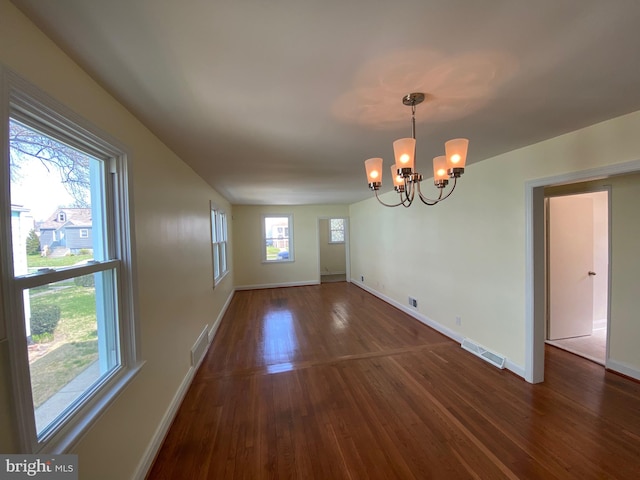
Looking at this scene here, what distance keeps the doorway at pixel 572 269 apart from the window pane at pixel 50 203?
14.9ft

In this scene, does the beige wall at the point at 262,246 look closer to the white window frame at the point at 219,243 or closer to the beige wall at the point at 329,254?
the white window frame at the point at 219,243

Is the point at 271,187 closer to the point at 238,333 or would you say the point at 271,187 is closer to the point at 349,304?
the point at 238,333

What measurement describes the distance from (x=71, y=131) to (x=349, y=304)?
4.87 m

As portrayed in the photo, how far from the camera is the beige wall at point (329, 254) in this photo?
28.8 feet

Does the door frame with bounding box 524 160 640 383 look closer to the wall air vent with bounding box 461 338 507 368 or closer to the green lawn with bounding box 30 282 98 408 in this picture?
the wall air vent with bounding box 461 338 507 368

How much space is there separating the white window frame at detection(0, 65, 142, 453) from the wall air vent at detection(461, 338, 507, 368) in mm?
3354

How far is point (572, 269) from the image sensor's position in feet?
11.1

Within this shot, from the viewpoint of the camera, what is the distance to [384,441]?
1843 millimetres

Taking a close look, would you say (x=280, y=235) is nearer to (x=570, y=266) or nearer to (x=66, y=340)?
(x=570, y=266)

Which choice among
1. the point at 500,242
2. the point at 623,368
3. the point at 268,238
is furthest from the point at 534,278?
the point at 268,238

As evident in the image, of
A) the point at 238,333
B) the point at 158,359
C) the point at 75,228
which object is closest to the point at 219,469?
the point at 158,359

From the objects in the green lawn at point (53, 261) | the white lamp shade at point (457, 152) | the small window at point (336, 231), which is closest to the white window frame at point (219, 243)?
the green lawn at point (53, 261)

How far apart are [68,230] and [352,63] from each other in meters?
1.53

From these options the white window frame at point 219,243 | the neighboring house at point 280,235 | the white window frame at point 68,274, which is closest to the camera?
the white window frame at point 68,274
